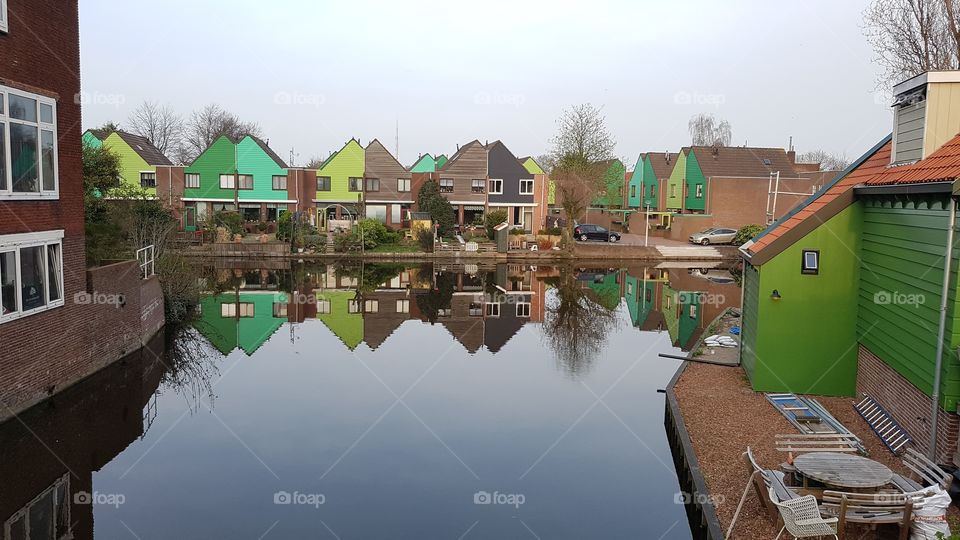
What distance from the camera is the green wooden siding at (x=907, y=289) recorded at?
32.3 feet

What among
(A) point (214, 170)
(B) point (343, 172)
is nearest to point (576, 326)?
(B) point (343, 172)

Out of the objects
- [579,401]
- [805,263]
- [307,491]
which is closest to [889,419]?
[805,263]

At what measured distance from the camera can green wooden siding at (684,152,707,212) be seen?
5670cm

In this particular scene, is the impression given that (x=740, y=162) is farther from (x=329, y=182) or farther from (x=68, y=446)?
(x=68, y=446)

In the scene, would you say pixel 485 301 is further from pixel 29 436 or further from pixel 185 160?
pixel 185 160

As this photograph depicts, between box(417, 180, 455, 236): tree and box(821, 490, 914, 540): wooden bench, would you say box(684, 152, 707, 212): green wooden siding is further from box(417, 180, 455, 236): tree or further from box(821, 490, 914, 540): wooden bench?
box(821, 490, 914, 540): wooden bench

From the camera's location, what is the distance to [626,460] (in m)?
11.8

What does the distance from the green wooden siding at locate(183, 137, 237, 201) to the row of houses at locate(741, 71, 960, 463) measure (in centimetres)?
4575

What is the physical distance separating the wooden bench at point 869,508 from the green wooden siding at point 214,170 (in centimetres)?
5181

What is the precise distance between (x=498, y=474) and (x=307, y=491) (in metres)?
2.88

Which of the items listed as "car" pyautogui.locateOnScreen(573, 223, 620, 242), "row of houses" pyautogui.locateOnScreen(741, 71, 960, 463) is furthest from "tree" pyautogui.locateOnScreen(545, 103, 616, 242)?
"row of houses" pyautogui.locateOnScreen(741, 71, 960, 463)

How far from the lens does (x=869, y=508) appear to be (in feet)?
26.0

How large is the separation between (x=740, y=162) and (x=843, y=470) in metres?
53.2

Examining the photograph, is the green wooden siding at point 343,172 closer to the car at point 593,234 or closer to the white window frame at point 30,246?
the car at point 593,234
